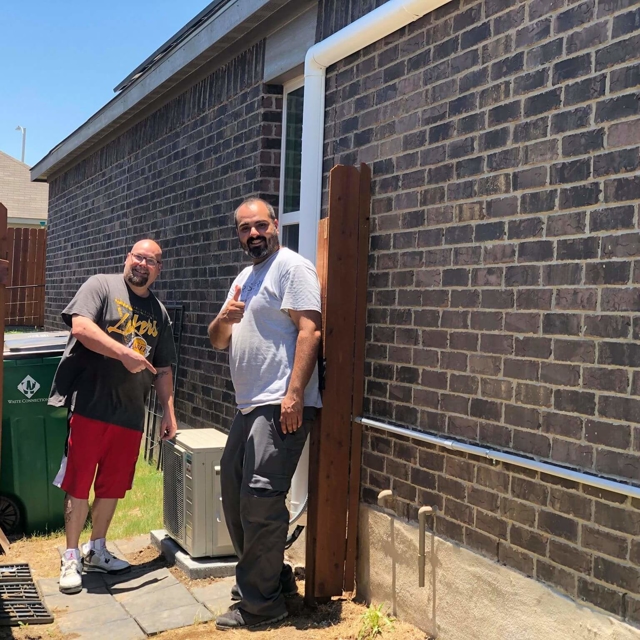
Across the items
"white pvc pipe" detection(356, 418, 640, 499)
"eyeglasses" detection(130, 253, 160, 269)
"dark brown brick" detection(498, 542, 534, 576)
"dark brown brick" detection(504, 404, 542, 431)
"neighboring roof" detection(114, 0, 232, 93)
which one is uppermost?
"neighboring roof" detection(114, 0, 232, 93)

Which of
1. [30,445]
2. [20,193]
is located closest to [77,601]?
[30,445]

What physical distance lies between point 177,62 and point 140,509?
3900 millimetres

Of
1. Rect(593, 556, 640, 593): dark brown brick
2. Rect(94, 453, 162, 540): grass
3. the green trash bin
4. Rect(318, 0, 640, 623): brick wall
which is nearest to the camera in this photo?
Rect(593, 556, 640, 593): dark brown brick

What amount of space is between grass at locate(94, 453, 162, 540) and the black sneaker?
6.06 ft

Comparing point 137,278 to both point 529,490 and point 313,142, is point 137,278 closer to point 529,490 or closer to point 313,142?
point 313,142

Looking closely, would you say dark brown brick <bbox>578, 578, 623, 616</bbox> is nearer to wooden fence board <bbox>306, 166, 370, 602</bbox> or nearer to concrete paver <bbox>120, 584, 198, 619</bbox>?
wooden fence board <bbox>306, 166, 370, 602</bbox>

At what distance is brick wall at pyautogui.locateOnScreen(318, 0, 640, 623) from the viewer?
8.94ft

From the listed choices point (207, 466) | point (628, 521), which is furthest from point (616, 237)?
point (207, 466)

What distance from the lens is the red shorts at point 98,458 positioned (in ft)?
15.3

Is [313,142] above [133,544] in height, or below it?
above

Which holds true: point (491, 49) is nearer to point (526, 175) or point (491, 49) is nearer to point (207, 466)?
point (526, 175)

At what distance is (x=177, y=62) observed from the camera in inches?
274

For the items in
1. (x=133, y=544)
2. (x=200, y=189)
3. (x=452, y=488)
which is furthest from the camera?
(x=200, y=189)

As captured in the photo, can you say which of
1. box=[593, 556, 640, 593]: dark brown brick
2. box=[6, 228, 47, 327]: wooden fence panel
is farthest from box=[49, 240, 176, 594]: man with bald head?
box=[6, 228, 47, 327]: wooden fence panel
